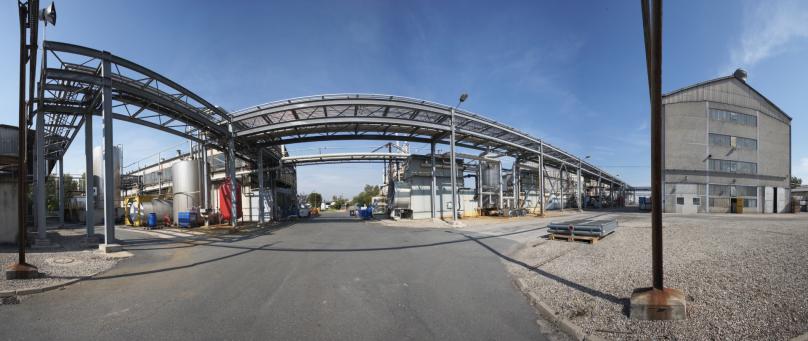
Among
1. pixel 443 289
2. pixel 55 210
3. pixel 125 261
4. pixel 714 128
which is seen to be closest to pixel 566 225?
pixel 443 289

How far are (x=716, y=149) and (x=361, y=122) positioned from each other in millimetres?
38106

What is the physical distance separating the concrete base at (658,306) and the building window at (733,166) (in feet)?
134

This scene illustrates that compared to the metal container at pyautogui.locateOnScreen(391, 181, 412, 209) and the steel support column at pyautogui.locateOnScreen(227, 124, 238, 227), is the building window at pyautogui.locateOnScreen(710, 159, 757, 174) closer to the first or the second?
the metal container at pyautogui.locateOnScreen(391, 181, 412, 209)

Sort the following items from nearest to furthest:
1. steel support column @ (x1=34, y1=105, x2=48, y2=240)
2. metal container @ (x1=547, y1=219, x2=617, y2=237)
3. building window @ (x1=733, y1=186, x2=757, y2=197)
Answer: metal container @ (x1=547, y1=219, x2=617, y2=237) < steel support column @ (x1=34, y1=105, x2=48, y2=240) < building window @ (x1=733, y1=186, x2=757, y2=197)

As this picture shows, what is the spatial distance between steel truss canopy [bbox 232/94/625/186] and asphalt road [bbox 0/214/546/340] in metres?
12.4

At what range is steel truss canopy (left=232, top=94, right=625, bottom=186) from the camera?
66.2 ft

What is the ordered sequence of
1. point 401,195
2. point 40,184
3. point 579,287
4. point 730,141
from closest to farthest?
point 579,287 < point 40,184 < point 401,195 < point 730,141

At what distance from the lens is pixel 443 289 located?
6.50 m

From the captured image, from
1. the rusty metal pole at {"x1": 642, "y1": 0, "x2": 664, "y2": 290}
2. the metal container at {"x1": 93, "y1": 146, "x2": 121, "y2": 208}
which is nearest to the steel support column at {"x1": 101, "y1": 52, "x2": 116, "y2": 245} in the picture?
the rusty metal pole at {"x1": 642, "y1": 0, "x2": 664, "y2": 290}

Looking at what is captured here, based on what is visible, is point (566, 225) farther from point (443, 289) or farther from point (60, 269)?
point (60, 269)

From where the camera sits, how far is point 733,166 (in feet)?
113

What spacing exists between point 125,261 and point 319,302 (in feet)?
26.1

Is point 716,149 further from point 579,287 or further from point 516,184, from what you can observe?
point 579,287

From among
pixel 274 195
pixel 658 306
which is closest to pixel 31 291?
pixel 658 306
